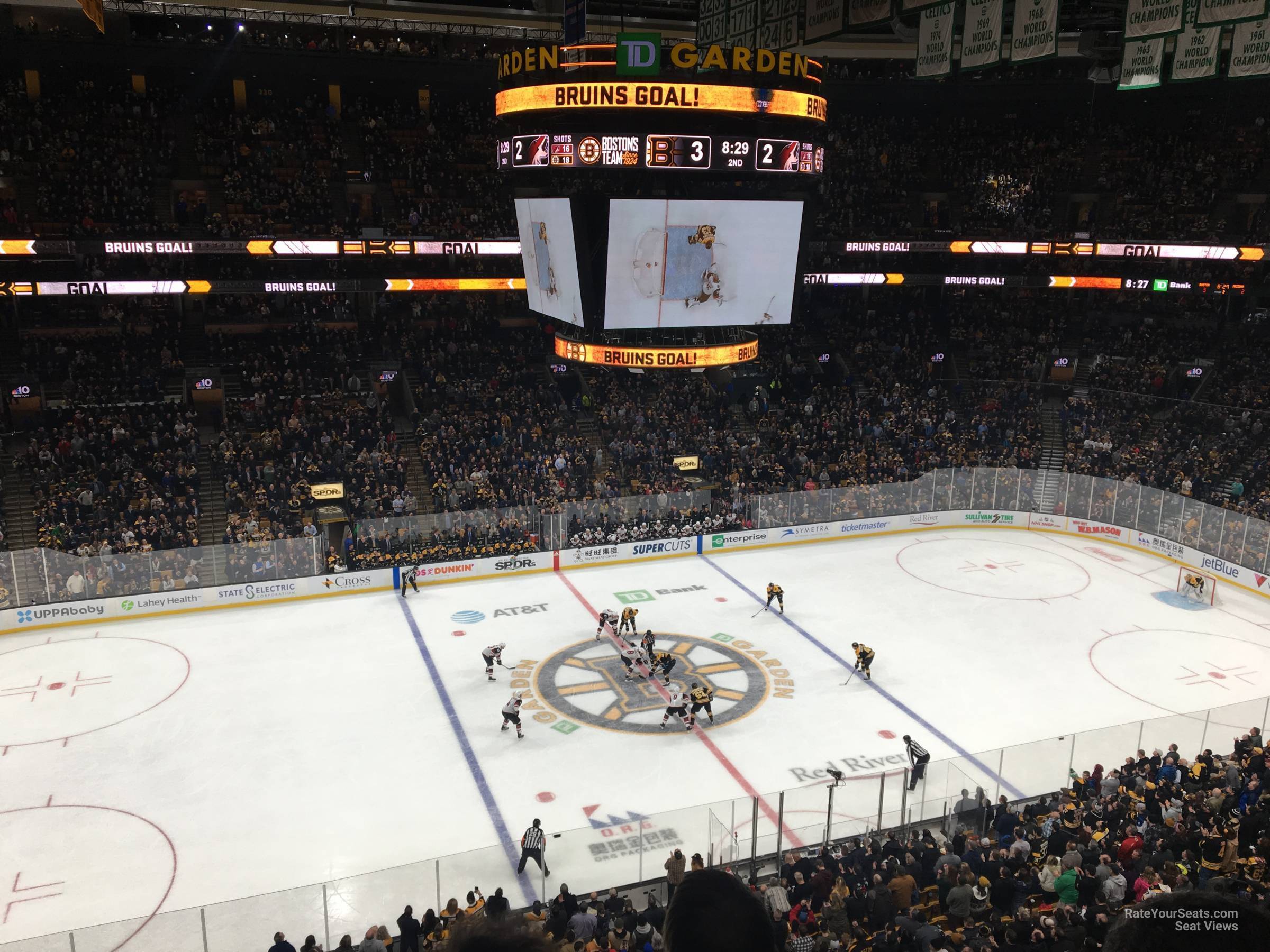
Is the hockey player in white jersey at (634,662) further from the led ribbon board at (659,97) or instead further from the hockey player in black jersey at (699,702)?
the led ribbon board at (659,97)

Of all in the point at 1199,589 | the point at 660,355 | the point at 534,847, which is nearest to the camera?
the point at 534,847

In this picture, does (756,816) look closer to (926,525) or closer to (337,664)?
(337,664)

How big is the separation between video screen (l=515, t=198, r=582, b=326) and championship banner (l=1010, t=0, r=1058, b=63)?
10016 millimetres

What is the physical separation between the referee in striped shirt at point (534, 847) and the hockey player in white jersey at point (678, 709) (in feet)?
18.6

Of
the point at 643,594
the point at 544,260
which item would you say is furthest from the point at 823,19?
the point at 643,594

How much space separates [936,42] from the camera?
18.0 metres

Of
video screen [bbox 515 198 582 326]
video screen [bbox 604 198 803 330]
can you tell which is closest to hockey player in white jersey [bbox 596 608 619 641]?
video screen [bbox 604 198 803 330]

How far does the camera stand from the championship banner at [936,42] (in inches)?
698

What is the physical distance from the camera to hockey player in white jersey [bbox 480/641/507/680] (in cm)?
2217

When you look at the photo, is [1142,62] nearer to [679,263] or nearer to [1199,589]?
[679,263]

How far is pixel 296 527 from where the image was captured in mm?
28422

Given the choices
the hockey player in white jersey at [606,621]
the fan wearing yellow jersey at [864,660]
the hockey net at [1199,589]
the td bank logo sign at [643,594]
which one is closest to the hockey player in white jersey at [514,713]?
the hockey player in white jersey at [606,621]

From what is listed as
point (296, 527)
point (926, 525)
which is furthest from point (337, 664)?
point (926, 525)

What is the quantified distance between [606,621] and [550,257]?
930 cm
